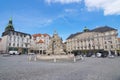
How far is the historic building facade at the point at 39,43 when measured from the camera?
90.9 m

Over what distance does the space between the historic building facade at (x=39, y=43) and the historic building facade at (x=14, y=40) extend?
5966mm

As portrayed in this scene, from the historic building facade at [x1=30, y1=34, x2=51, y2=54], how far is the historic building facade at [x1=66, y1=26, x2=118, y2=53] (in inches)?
854

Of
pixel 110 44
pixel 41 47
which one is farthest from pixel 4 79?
pixel 41 47

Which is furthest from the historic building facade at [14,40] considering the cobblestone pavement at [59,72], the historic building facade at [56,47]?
the cobblestone pavement at [59,72]

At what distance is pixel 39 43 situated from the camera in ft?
305

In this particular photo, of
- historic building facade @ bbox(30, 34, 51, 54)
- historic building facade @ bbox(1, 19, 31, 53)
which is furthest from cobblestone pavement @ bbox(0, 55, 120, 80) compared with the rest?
historic building facade @ bbox(30, 34, 51, 54)

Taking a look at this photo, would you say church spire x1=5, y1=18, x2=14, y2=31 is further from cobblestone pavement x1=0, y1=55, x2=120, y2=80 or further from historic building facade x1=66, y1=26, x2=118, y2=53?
cobblestone pavement x1=0, y1=55, x2=120, y2=80

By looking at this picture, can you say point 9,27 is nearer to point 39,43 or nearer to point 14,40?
point 14,40

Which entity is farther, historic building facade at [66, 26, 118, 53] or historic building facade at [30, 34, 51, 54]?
historic building facade at [30, 34, 51, 54]

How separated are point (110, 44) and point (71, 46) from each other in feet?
105

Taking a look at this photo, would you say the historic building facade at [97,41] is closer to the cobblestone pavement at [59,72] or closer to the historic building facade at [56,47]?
the historic building facade at [56,47]

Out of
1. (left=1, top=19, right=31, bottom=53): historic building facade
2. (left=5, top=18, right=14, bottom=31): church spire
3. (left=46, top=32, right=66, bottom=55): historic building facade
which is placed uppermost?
(left=5, top=18, right=14, bottom=31): church spire

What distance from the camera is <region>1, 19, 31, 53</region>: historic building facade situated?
72.8m

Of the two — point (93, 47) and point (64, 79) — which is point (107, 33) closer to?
point (93, 47)
